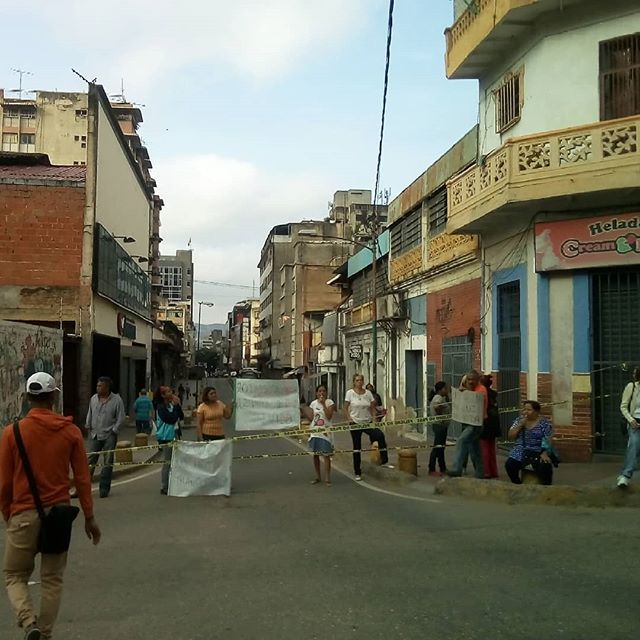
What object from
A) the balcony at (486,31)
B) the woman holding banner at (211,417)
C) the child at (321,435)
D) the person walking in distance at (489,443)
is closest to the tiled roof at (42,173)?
the balcony at (486,31)

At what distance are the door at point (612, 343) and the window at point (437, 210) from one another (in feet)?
22.9

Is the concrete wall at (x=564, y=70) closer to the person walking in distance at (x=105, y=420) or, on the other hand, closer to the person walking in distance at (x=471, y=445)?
the person walking in distance at (x=471, y=445)

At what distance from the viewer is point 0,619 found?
524 cm

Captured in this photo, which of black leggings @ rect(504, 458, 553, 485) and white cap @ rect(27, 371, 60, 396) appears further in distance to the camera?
black leggings @ rect(504, 458, 553, 485)

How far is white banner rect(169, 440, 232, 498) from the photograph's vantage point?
10.9 m

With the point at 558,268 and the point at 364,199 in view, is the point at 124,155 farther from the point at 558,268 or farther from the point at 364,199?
the point at 364,199

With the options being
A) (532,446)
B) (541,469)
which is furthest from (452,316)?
(541,469)

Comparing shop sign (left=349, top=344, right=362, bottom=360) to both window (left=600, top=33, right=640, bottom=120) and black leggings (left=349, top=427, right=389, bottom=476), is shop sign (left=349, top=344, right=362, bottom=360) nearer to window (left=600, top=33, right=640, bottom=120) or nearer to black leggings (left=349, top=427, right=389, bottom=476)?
black leggings (left=349, top=427, right=389, bottom=476)

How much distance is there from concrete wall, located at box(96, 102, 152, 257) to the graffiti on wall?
26.3ft

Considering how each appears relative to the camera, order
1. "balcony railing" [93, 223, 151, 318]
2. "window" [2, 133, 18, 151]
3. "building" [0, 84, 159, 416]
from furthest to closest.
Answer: "window" [2, 133, 18, 151] < "balcony railing" [93, 223, 151, 318] < "building" [0, 84, 159, 416]

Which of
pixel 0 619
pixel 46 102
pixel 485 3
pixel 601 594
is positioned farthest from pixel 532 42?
pixel 46 102

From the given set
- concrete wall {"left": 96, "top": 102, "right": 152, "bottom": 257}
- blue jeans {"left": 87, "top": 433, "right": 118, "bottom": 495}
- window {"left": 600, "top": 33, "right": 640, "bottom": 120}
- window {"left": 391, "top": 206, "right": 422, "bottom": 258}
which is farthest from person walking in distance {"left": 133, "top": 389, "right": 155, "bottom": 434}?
window {"left": 600, "top": 33, "right": 640, "bottom": 120}

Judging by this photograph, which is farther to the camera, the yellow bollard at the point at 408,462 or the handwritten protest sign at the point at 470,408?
the yellow bollard at the point at 408,462

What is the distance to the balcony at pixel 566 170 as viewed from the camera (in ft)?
38.9
